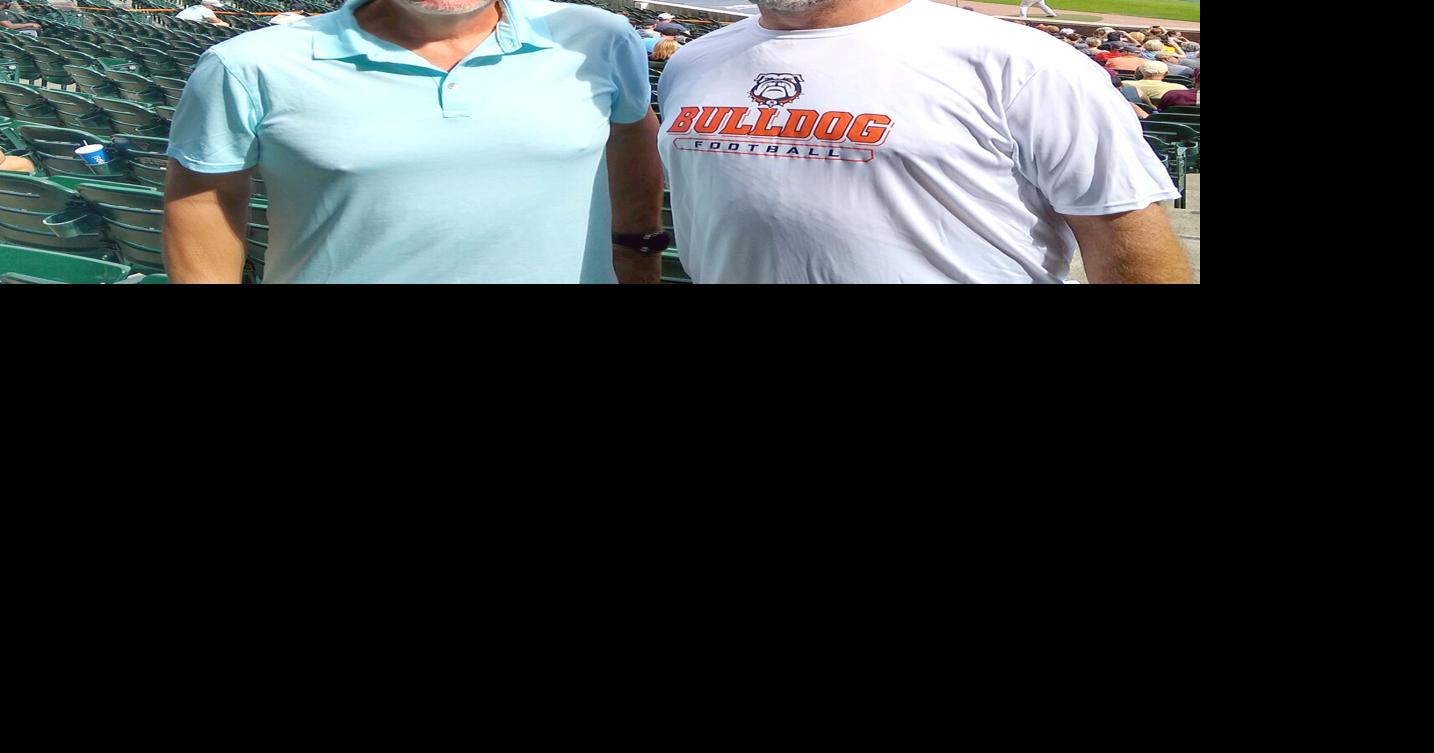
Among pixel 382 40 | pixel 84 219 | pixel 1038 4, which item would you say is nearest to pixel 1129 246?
pixel 1038 4

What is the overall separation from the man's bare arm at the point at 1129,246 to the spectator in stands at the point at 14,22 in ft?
5.75

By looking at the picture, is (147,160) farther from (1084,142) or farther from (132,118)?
(1084,142)

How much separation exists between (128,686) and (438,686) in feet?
1.99

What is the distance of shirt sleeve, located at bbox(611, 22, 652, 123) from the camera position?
164cm

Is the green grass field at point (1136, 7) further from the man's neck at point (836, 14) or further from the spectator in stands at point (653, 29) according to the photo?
the spectator in stands at point (653, 29)

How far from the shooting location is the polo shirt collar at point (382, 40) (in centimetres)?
150

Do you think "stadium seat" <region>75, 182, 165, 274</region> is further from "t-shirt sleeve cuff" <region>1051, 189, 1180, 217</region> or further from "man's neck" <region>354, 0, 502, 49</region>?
"t-shirt sleeve cuff" <region>1051, 189, 1180, 217</region>

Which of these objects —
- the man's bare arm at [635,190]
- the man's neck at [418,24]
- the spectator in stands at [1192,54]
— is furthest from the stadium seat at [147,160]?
the spectator in stands at [1192,54]

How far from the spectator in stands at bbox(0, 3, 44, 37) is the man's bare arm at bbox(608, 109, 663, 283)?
1011mm

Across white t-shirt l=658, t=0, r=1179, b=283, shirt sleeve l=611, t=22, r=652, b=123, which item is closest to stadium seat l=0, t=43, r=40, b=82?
shirt sleeve l=611, t=22, r=652, b=123

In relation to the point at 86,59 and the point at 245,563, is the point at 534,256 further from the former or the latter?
the point at 86,59

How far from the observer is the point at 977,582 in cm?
213

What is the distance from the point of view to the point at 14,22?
173 centimetres

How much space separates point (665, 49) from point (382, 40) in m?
0.46
